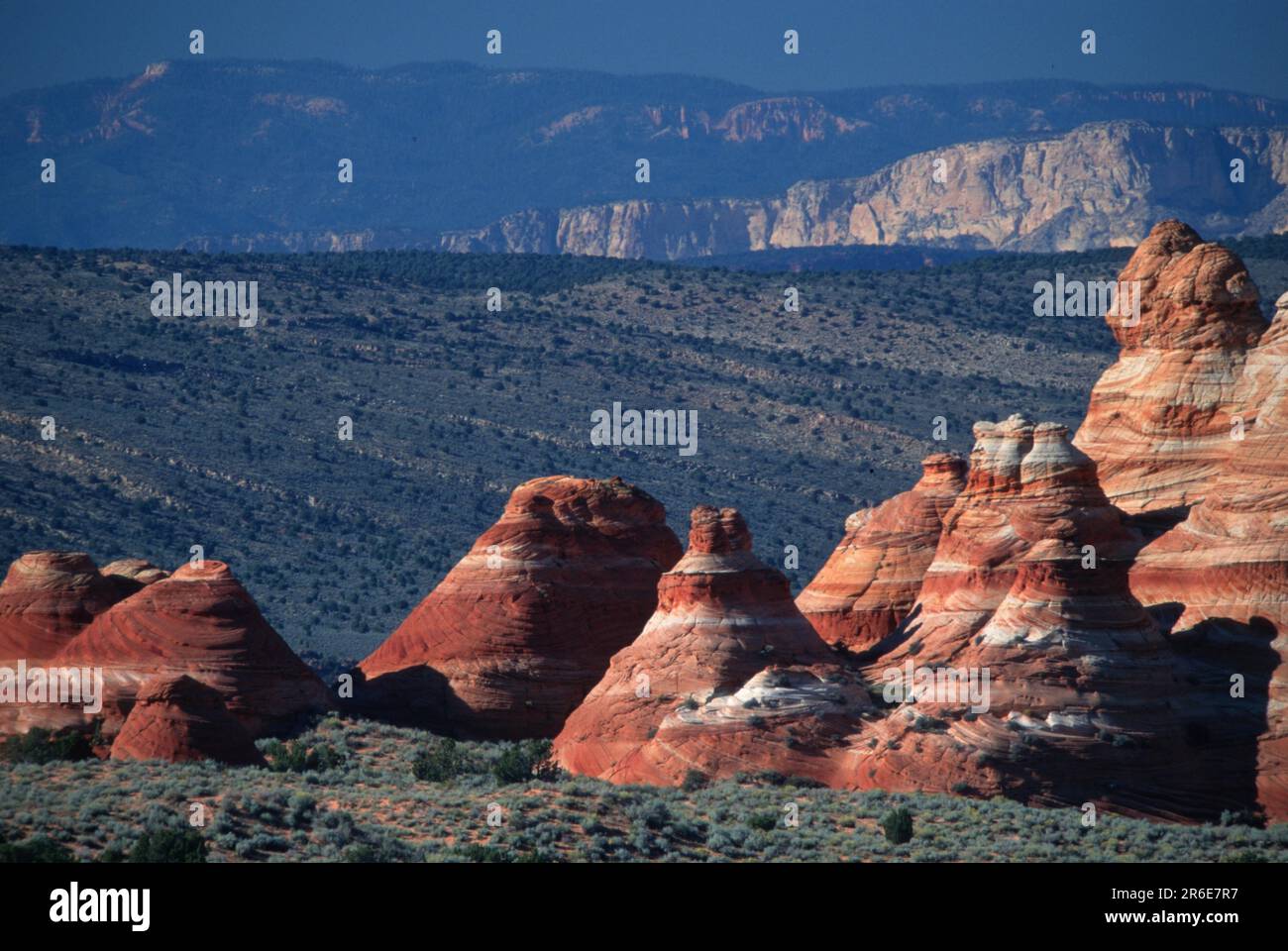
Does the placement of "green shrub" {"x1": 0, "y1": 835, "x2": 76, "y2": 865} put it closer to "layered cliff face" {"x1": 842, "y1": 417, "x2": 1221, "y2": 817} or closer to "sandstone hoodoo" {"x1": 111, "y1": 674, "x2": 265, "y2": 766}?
"sandstone hoodoo" {"x1": 111, "y1": 674, "x2": 265, "y2": 766}

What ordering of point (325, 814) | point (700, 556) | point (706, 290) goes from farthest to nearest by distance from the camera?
1. point (706, 290)
2. point (700, 556)
3. point (325, 814)

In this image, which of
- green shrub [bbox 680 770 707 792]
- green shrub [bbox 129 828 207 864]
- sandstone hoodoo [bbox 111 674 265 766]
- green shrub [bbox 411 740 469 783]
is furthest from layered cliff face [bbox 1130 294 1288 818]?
green shrub [bbox 129 828 207 864]

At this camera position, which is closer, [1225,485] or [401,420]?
[1225,485]

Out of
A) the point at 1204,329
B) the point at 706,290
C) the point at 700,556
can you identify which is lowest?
the point at 700,556

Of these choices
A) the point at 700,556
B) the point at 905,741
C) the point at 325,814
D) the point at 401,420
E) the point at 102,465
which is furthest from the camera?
the point at 401,420

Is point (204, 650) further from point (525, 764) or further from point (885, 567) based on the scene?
point (885, 567)
